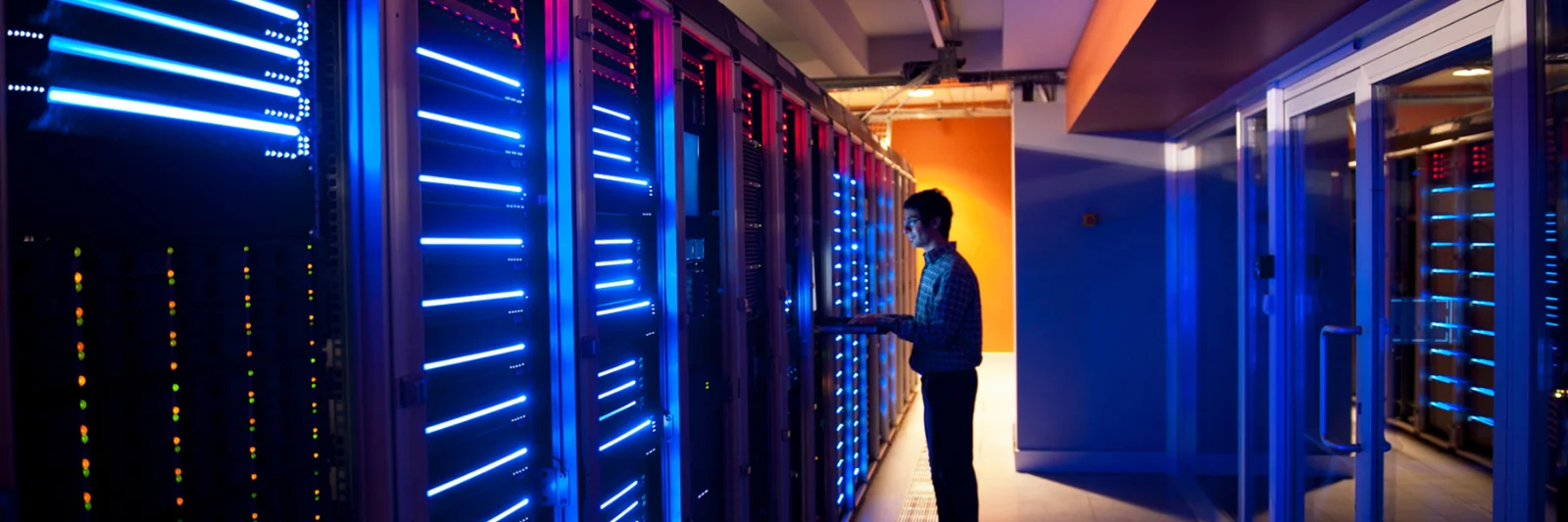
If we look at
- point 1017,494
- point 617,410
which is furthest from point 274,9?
point 1017,494

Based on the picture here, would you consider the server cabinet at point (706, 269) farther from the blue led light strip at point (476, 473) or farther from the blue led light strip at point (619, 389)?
the blue led light strip at point (476, 473)

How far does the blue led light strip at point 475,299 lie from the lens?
136 centimetres

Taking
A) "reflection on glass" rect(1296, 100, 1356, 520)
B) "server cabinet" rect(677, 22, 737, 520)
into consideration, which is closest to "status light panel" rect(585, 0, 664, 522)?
"server cabinet" rect(677, 22, 737, 520)

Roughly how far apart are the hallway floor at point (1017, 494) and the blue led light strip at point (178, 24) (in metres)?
3.73

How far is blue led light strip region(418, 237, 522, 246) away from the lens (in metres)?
1.34

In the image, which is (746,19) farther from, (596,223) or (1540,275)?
(1540,275)

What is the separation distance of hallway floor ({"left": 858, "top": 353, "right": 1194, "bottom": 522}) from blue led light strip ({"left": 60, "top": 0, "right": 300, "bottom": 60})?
3.73 meters

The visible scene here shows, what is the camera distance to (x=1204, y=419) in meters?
4.80

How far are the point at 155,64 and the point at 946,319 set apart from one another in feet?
8.38

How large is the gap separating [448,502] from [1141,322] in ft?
15.3

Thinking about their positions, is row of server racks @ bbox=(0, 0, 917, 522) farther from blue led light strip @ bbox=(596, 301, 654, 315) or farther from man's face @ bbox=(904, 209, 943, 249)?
man's face @ bbox=(904, 209, 943, 249)

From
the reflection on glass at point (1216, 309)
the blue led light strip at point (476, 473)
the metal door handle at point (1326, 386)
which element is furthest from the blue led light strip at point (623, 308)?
the reflection on glass at point (1216, 309)

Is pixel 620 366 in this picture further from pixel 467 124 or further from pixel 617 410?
pixel 467 124

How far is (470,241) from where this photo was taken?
4.71 feet
